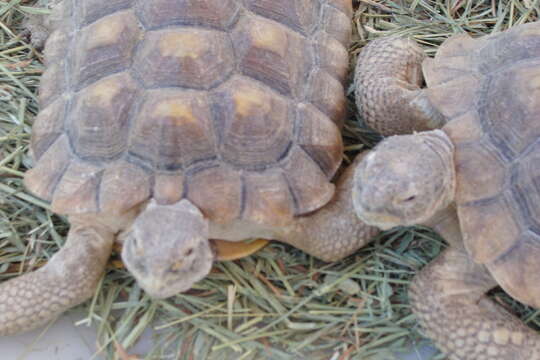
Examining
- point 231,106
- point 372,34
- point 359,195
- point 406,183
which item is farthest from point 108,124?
point 372,34

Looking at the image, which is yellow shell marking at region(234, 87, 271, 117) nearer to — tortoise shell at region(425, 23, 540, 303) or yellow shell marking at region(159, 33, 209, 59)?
yellow shell marking at region(159, 33, 209, 59)

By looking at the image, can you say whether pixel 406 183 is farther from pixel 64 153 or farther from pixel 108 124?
pixel 64 153

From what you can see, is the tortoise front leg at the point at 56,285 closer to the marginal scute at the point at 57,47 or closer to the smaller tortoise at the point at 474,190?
the marginal scute at the point at 57,47

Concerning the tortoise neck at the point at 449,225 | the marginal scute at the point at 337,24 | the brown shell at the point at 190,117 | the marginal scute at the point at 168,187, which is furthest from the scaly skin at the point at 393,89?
the marginal scute at the point at 168,187

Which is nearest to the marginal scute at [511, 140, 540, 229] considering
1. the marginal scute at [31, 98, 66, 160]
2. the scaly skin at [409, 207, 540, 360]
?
the scaly skin at [409, 207, 540, 360]

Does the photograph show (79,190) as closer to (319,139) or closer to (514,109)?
(319,139)

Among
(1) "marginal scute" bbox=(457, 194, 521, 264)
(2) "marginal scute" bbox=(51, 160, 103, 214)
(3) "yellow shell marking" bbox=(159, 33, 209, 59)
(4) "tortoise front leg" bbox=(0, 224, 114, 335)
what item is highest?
(3) "yellow shell marking" bbox=(159, 33, 209, 59)
